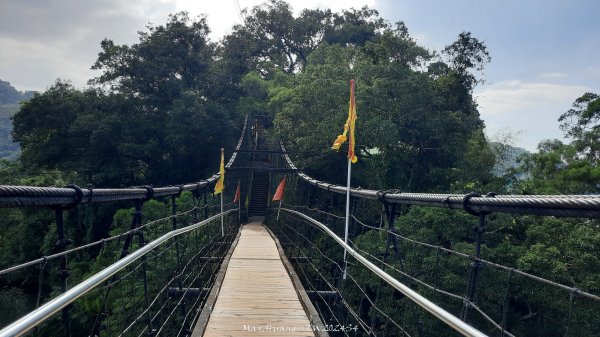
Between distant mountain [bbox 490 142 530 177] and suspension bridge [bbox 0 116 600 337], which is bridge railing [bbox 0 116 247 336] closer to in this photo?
suspension bridge [bbox 0 116 600 337]

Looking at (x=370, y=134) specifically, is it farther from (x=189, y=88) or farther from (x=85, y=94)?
(x=85, y=94)

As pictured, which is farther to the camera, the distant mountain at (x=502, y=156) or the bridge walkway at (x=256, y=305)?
the distant mountain at (x=502, y=156)

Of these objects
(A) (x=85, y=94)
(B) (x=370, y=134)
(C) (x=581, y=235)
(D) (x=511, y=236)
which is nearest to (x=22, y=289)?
(A) (x=85, y=94)

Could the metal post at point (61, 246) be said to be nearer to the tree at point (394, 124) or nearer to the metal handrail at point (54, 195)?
the metal handrail at point (54, 195)

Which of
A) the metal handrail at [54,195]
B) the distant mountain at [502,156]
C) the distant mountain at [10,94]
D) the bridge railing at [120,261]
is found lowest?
the bridge railing at [120,261]

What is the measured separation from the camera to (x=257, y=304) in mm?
2854

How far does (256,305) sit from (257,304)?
2 centimetres

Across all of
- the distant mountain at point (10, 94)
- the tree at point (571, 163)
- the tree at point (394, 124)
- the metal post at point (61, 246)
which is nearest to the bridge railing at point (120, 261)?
the metal post at point (61, 246)

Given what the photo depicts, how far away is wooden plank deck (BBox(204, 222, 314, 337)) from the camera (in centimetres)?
238

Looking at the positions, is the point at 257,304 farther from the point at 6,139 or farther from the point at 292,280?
the point at 6,139

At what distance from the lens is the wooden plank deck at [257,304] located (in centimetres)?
238

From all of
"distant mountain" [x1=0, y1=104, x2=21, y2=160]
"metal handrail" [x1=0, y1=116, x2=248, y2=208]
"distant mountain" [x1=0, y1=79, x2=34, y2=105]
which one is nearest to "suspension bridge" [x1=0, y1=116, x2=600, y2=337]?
"metal handrail" [x1=0, y1=116, x2=248, y2=208]

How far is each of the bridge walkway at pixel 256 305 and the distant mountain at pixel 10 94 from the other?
14713 centimetres

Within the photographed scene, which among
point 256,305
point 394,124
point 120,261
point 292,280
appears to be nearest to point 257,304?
point 256,305
